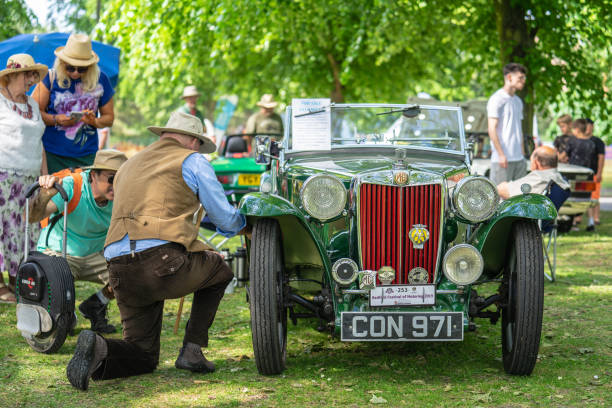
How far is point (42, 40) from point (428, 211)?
4634 millimetres

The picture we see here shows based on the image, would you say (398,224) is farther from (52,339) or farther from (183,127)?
(52,339)

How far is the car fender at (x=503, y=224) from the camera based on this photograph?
14.7 feet

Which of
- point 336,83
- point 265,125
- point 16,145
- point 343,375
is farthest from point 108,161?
point 336,83

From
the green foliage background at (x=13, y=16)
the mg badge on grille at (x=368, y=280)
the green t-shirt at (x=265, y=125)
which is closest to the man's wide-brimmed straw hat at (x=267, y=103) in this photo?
the green t-shirt at (x=265, y=125)

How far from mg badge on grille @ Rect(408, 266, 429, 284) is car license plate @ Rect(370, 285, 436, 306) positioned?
11 centimetres

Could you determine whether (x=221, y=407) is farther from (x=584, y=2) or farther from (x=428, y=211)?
(x=584, y=2)

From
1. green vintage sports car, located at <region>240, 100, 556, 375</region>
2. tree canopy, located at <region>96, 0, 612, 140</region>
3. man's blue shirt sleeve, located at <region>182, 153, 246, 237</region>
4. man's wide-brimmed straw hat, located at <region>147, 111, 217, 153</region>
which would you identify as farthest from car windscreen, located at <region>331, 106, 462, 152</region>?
tree canopy, located at <region>96, 0, 612, 140</region>

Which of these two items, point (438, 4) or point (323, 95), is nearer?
point (438, 4)

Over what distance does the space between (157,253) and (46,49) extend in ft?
12.8

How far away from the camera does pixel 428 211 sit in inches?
182

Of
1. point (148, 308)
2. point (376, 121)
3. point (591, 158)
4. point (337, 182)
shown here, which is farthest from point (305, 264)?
point (591, 158)

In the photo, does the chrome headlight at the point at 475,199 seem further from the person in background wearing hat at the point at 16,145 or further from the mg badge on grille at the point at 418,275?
the person in background wearing hat at the point at 16,145

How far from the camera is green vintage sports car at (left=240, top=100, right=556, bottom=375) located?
14.5 ft

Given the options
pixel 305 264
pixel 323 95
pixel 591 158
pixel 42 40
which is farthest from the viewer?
pixel 323 95
